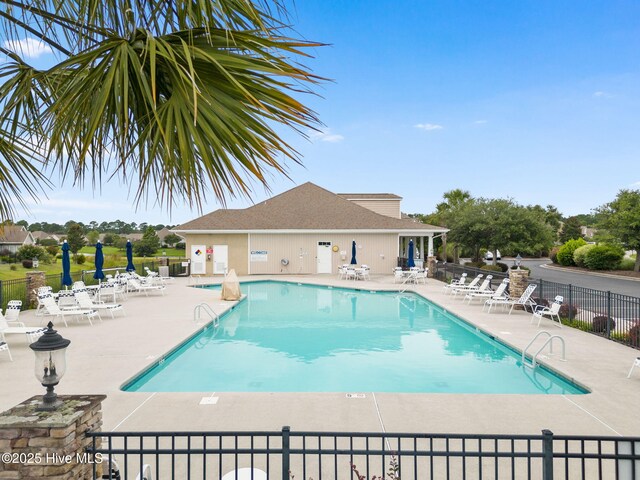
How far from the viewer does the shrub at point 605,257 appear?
3512 cm

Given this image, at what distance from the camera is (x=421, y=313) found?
15375mm

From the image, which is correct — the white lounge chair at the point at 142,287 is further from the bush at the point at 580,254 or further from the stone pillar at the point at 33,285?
the bush at the point at 580,254

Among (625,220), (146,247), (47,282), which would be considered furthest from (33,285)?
(146,247)

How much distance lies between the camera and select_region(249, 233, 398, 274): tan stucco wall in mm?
28516

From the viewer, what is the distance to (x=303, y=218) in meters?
29.6

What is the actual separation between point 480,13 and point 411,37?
3240 millimetres

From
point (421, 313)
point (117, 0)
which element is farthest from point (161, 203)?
point (421, 313)

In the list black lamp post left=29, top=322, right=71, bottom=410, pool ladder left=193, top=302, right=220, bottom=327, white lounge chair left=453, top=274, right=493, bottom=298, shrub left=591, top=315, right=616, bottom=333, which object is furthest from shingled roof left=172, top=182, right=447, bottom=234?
black lamp post left=29, top=322, right=71, bottom=410

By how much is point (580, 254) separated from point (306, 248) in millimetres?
25413

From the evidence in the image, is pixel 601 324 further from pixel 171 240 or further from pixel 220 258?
pixel 171 240

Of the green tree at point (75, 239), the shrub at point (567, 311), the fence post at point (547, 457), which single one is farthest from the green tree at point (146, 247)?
the fence post at point (547, 457)

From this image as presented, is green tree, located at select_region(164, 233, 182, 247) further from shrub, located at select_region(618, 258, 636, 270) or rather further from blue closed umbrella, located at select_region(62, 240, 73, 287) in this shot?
shrub, located at select_region(618, 258, 636, 270)

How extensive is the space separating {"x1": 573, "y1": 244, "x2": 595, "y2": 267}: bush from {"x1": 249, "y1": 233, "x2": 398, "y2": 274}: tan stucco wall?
778 inches

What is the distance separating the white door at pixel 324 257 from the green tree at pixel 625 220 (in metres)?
23.4
